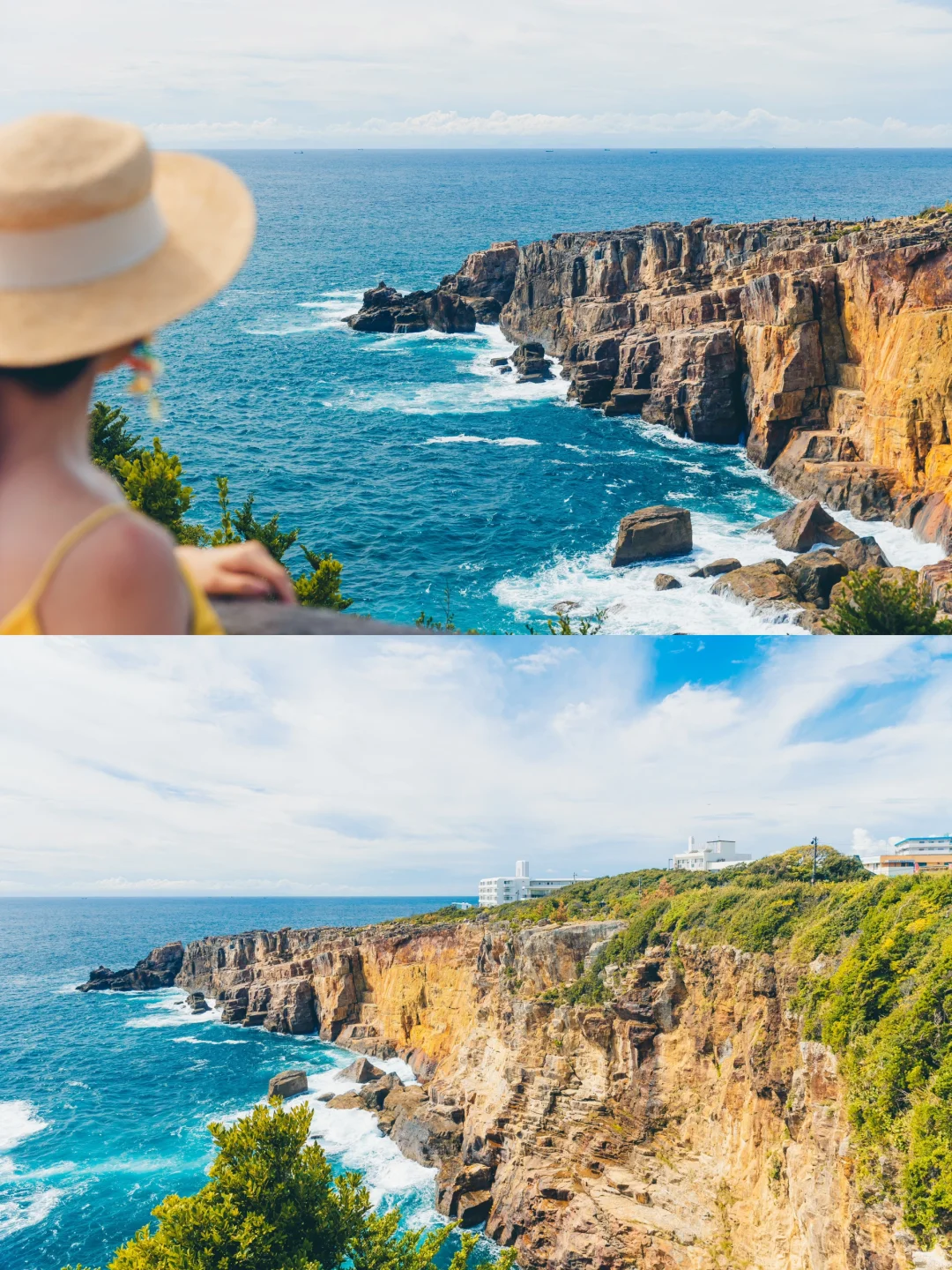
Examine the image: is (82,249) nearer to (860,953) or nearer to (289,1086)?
(289,1086)

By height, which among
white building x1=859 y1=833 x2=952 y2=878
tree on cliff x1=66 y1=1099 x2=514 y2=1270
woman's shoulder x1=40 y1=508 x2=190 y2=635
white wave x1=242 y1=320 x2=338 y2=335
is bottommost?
tree on cliff x1=66 y1=1099 x2=514 y2=1270

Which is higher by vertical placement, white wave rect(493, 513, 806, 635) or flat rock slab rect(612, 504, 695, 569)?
flat rock slab rect(612, 504, 695, 569)

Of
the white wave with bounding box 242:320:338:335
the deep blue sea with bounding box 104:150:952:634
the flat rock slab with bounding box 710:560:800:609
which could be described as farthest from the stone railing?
the white wave with bounding box 242:320:338:335

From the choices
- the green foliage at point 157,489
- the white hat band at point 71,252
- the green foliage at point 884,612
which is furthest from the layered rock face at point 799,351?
the white hat band at point 71,252

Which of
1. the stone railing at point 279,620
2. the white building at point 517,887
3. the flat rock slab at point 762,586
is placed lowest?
the white building at point 517,887

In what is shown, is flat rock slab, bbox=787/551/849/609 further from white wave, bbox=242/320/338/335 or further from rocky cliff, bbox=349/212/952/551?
white wave, bbox=242/320/338/335

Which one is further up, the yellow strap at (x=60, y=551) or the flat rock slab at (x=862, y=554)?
the flat rock slab at (x=862, y=554)

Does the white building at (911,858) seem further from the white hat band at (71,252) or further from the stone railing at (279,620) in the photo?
the white hat band at (71,252)

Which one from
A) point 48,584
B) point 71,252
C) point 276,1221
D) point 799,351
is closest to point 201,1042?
point 276,1221
